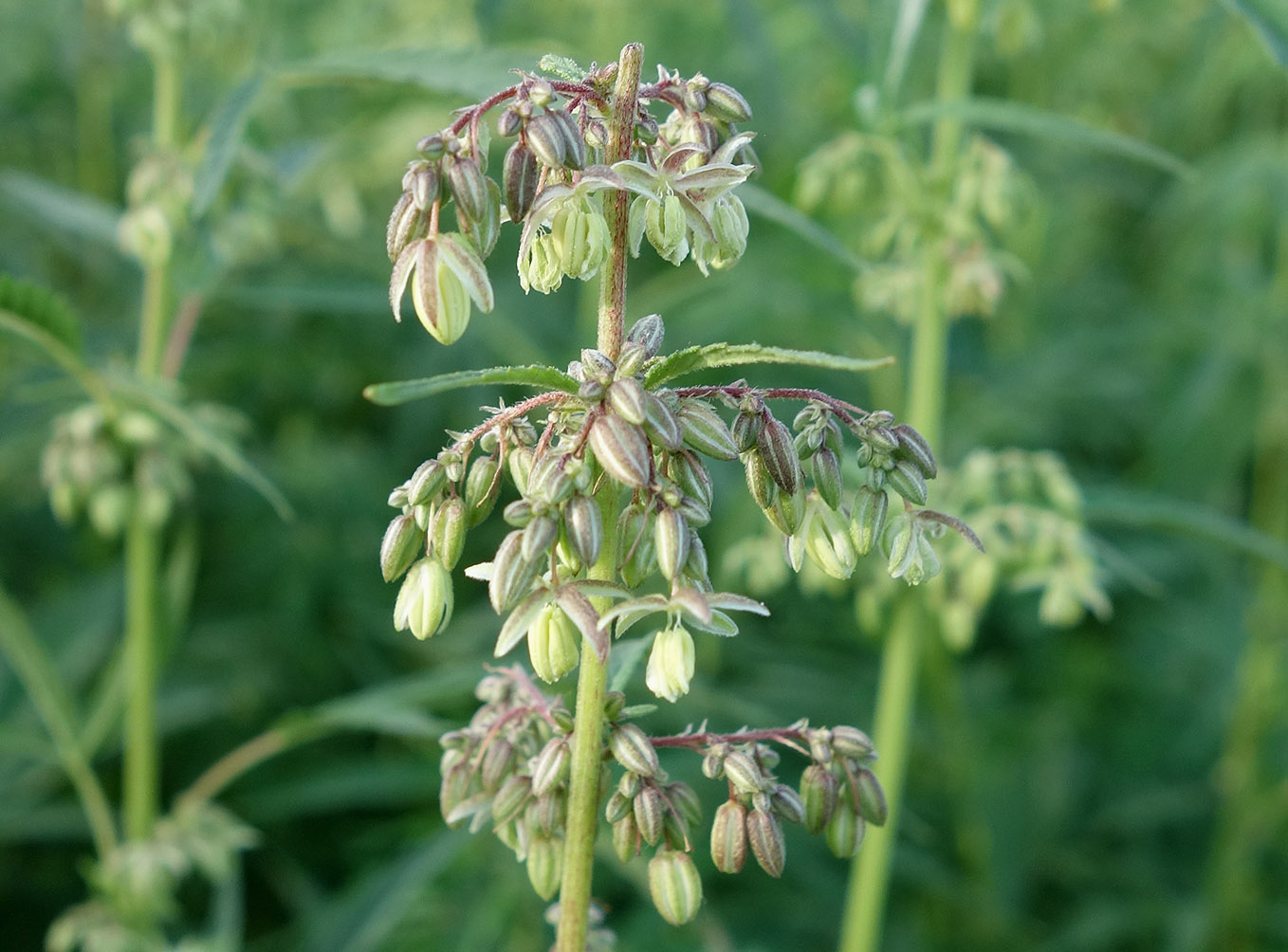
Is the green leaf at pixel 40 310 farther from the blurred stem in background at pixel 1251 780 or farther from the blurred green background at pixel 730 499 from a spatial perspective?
the blurred stem in background at pixel 1251 780

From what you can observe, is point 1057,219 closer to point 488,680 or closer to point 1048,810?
point 1048,810

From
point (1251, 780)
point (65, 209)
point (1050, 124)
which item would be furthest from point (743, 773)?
point (1251, 780)

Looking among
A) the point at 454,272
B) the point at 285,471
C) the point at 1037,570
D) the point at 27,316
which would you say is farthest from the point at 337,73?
the point at 285,471

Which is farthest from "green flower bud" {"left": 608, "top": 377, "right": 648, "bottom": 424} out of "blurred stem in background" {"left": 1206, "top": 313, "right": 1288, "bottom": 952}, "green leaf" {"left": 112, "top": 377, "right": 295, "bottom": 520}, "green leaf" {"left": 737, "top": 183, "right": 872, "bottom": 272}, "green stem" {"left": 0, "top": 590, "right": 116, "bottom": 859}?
"blurred stem in background" {"left": 1206, "top": 313, "right": 1288, "bottom": 952}

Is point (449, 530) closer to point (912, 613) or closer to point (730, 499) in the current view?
point (912, 613)

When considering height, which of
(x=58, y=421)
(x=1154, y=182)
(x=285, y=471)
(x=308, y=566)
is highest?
(x=1154, y=182)

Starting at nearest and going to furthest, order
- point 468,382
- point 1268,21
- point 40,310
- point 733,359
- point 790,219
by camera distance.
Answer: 1. point 468,382
2. point 733,359
3. point 1268,21
4. point 790,219
5. point 40,310

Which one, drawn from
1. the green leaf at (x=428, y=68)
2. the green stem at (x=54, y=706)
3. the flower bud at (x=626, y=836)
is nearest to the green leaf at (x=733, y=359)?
the flower bud at (x=626, y=836)
